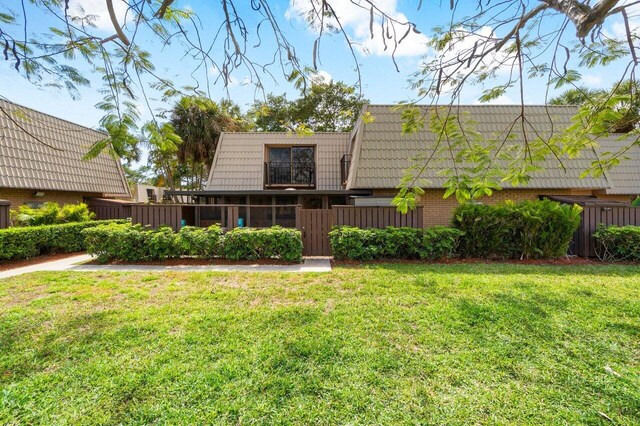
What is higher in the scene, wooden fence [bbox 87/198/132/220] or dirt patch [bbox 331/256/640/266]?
wooden fence [bbox 87/198/132/220]

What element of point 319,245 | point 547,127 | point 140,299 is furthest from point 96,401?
point 547,127

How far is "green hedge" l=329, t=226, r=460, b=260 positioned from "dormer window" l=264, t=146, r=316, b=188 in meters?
8.78

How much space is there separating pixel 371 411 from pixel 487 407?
950 millimetres

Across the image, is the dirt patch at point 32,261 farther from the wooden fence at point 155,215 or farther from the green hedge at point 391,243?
the green hedge at point 391,243

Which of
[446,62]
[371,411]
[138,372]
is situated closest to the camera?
[371,411]

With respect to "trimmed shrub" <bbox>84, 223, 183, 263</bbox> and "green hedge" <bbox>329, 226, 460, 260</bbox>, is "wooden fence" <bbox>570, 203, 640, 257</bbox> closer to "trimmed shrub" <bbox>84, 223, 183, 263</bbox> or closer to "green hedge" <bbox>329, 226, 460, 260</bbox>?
"green hedge" <bbox>329, 226, 460, 260</bbox>

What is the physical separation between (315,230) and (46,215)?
383 inches

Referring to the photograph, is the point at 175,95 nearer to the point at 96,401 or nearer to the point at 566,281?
the point at 96,401

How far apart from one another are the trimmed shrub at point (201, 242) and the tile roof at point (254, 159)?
24.6 feet

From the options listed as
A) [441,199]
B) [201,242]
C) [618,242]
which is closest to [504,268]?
[618,242]

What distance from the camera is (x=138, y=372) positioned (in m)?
2.74

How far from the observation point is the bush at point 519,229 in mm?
8328


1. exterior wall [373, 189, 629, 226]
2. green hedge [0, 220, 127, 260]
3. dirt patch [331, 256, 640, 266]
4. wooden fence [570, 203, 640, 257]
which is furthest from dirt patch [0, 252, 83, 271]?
wooden fence [570, 203, 640, 257]

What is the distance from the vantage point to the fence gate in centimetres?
928
